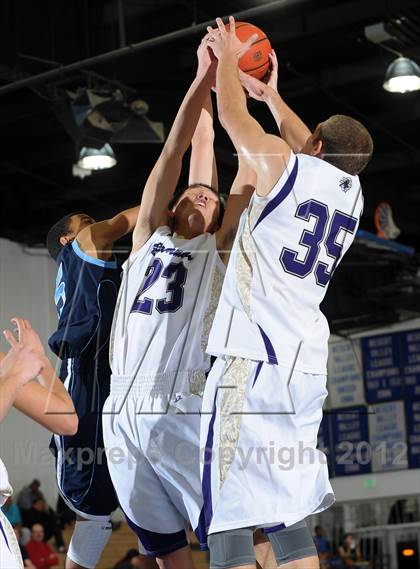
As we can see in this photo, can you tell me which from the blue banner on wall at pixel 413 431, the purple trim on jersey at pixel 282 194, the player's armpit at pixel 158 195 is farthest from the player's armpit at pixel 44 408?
the blue banner on wall at pixel 413 431

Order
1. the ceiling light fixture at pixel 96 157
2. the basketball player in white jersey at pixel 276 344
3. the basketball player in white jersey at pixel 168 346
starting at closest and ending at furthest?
1. the basketball player in white jersey at pixel 276 344
2. the basketball player in white jersey at pixel 168 346
3. the ceiling light fixture at pixel 96 157

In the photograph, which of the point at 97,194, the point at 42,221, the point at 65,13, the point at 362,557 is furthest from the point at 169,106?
the point at 362,557

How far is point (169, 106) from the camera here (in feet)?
42.9

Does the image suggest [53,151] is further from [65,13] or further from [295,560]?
[295,560]

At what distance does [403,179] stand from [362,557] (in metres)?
8.75

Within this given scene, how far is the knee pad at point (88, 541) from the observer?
538 centimetres

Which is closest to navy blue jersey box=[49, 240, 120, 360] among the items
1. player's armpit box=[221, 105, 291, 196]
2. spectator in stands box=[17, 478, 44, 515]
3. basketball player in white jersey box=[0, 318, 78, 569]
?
player's armpit box=[221, 105, 291, 196]

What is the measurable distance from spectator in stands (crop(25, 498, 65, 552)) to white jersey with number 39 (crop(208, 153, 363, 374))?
13.2 metres

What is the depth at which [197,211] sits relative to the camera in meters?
5.12

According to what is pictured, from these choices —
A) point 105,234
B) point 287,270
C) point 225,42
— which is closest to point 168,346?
point 287,270

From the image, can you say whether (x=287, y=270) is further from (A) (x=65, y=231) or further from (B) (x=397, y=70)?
(B) (x=397, y=70)

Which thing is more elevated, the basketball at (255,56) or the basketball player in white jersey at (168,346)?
the basketball at (255,56)

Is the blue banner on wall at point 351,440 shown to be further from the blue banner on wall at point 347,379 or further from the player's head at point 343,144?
the player's head at point 343,144

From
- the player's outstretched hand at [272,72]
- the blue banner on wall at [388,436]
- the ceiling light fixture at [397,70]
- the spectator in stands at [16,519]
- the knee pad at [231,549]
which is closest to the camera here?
the knee pad at [231,549]
